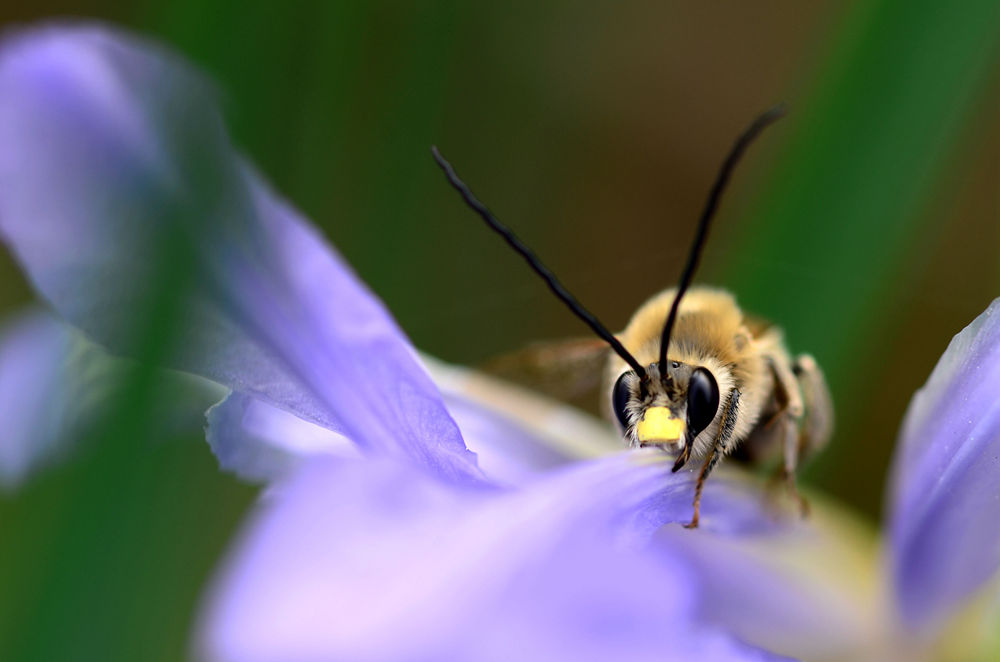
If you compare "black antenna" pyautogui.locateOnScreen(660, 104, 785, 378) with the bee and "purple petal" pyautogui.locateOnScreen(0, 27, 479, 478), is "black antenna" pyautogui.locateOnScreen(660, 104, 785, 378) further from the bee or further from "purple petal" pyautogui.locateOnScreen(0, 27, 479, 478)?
"purple petal" pyautogui.locateOnScreen(0, 27, 479, 478)

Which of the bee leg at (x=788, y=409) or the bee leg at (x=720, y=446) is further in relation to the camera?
the bee leg at (x=788, y=409)

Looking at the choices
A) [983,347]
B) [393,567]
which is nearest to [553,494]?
[393,567]

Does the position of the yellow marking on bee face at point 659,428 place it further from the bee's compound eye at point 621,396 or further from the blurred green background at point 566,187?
the blurred green background at point 566,187

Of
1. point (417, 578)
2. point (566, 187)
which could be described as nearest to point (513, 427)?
point (417, 578)

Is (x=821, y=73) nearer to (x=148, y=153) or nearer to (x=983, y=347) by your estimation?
(x=983, y=347)

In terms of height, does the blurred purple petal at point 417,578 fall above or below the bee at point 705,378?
above

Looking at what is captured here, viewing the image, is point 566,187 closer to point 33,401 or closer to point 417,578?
point 33,401

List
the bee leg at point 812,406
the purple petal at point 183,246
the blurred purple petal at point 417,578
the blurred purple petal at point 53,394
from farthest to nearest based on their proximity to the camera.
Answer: the bee leg at point 812,406 → the blurred purple petal at point 53,394 → the purple petal at point 183,246 → the blurred purple petal at point 417,578

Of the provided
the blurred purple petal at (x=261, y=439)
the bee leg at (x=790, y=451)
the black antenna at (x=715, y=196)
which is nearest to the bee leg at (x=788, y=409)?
the bee leg at (x=790, y=451)
